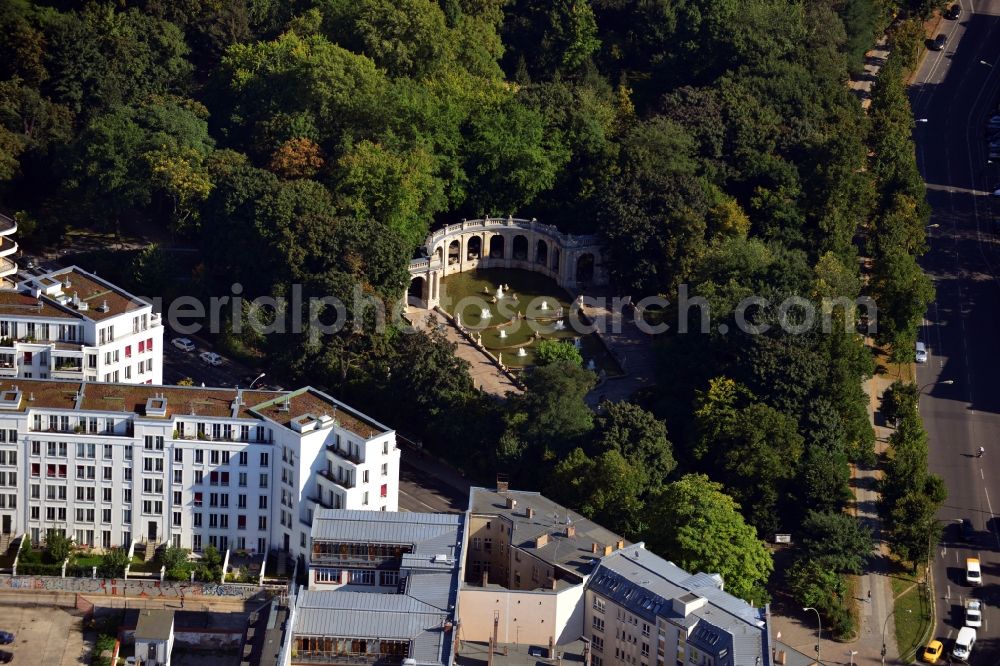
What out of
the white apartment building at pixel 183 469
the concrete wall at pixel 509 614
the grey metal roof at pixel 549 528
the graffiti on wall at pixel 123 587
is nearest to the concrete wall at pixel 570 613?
the concrete wall at pixel 509 614

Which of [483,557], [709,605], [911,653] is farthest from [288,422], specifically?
[911,653]

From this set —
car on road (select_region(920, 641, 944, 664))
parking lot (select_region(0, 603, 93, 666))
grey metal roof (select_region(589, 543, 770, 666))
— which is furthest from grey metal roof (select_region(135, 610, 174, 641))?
car on road (select_region(920, 641, 944, 664))

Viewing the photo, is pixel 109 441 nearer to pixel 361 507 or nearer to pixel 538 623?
pixel 361 507

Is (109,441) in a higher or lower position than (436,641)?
higher

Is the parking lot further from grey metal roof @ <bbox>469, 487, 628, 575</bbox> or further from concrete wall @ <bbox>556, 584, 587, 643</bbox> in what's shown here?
concrete wall @ <bbox>556, 584, 587, 643</bbox>

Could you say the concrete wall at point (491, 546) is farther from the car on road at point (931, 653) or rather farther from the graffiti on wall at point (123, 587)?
the car on road at point (931, 653)

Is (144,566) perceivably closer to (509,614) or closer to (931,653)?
(509,614)

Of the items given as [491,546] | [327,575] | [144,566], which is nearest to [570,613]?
[491,546]
